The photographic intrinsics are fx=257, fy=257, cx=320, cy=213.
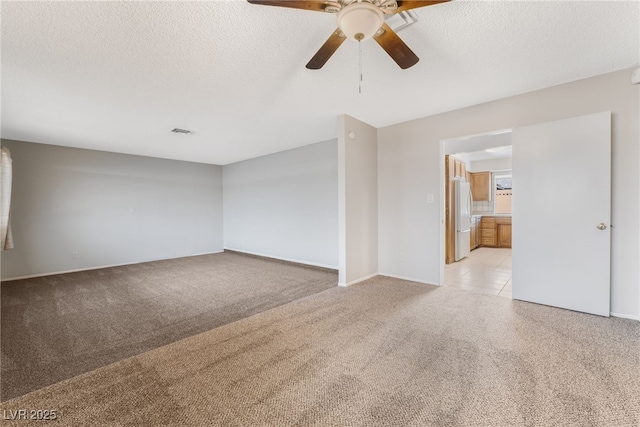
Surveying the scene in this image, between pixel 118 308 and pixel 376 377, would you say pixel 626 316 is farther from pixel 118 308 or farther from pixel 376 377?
pixel 118 308

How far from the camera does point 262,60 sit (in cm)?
231

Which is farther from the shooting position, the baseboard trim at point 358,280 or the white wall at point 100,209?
the white wall at point 100,209

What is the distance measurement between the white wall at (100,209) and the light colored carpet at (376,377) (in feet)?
15.0

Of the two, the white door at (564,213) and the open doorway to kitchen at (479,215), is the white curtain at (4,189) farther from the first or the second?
the white door at (564,213)

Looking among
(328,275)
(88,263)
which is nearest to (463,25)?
(328,275)

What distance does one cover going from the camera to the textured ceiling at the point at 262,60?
1780 millimetres

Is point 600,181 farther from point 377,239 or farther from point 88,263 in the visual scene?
point 88,263

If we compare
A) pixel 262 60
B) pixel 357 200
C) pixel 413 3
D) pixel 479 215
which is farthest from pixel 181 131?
pixel 479 215

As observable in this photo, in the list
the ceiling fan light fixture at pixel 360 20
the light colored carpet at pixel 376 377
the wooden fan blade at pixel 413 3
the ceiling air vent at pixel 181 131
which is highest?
the ceiling air vent at pixel 181 131

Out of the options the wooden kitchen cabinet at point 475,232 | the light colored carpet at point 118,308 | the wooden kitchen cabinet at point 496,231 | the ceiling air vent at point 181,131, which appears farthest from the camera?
the wooden kitchen cabinet at point 496,231

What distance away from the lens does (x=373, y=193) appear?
423 centimetres

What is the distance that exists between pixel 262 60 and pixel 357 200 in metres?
2.26

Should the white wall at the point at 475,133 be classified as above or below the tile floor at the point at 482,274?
above

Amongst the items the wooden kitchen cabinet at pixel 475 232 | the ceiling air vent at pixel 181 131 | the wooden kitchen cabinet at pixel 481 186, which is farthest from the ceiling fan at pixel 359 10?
the wooden kitchen cabinet at pixel 481 186
